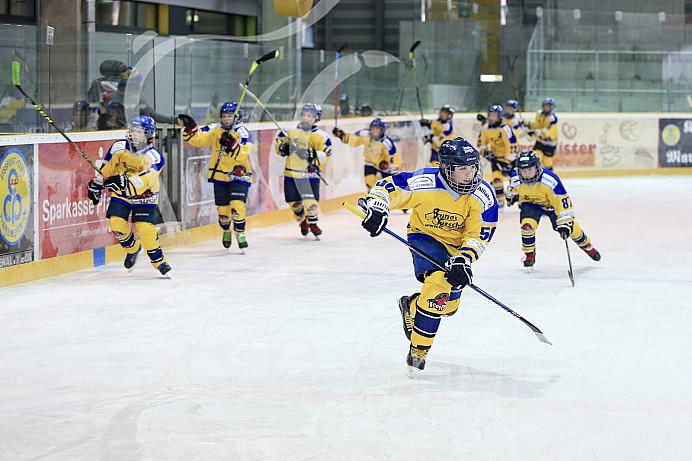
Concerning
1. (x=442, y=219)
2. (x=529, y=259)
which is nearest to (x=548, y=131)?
(x=529, y=259)

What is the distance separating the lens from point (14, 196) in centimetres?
689

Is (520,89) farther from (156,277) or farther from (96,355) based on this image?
(96,355)

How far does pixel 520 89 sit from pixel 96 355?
46.7ft

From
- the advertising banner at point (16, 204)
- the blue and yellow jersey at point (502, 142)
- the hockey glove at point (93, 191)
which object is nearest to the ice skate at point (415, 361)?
the hockey glove at point (93, 191)

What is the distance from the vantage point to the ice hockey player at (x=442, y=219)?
14.6 feet

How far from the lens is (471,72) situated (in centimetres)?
1730

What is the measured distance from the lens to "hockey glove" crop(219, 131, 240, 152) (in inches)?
330

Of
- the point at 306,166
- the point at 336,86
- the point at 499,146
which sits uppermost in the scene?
the point at 336,86

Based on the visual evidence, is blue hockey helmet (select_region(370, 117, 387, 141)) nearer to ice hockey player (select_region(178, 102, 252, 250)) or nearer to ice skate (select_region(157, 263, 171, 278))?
ice hockey player (select_region(178, 102, 252, 250))

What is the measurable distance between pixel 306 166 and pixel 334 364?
4.75m

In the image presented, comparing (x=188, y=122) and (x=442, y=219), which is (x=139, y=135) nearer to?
(x=188, y=122)

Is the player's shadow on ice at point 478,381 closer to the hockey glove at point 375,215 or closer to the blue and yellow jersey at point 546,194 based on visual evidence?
the hockey glove at point 375,215

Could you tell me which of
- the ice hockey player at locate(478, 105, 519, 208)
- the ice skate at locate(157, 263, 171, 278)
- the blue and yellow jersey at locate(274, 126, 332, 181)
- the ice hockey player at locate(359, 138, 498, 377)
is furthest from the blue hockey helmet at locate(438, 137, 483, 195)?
the ice hockey player at locate(478, 105, 519, 208)

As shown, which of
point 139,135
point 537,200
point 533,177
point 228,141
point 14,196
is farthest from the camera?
point 228,141
